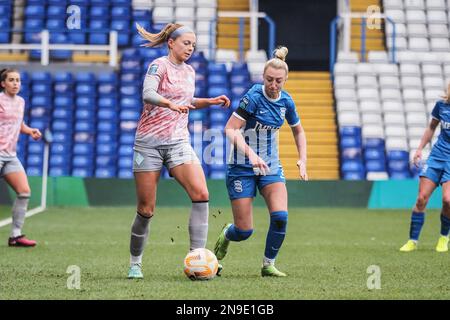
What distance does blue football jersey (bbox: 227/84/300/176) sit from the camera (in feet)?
27.8

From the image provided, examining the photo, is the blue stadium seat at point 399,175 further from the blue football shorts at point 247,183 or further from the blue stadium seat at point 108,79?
the blue football shorts at point 247,183

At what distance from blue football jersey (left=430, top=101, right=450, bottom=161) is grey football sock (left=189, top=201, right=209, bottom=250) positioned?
4.05 meters

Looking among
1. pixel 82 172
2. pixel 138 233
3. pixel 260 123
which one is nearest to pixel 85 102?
pixel 82 172

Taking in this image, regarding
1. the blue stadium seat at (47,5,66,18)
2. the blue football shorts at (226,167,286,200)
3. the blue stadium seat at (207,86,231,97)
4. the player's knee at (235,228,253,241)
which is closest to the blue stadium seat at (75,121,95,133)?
the blue stadium seat at (207,86,231,97)

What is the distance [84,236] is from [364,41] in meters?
11.3

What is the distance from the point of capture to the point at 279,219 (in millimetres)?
8430

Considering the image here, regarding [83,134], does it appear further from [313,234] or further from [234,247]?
[234,247]

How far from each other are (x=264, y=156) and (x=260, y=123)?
0.96ft

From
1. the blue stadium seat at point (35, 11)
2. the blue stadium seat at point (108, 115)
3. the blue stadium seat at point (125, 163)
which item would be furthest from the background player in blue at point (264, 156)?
the blue stadium seat at point (35, 11)

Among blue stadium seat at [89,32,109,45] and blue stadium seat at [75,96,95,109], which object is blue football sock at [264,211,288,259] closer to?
blue stadium seat at [75,96,95,109]

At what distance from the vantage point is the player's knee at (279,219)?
8414mm

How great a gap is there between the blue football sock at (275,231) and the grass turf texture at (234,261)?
0.27 metres
